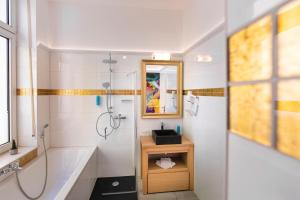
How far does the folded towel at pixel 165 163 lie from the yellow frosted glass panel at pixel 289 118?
6.00ft

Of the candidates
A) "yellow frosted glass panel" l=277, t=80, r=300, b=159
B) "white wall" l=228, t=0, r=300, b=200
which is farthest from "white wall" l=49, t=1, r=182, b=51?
"yellow frosted glass panel" l=277, t=80, r=300, b=159

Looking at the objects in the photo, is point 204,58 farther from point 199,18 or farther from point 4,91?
point 4,91

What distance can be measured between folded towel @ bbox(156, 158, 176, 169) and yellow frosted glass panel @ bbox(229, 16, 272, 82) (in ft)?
5.62

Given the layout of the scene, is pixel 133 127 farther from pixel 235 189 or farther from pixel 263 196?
pixel 263 196

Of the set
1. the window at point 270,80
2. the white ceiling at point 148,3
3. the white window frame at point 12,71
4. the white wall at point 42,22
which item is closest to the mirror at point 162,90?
the white ceiling at point 148,3

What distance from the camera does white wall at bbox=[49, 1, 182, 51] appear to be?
2613 millimetres

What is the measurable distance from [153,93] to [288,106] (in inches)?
82.8

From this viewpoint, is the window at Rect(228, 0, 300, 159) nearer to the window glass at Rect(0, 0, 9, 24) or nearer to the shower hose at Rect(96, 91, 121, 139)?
the shower hose at Rect(96, 91, 121, 139)

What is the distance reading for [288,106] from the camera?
30.2 inches

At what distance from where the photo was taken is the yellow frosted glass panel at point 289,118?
0.72 m

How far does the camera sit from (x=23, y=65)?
7.25 ft

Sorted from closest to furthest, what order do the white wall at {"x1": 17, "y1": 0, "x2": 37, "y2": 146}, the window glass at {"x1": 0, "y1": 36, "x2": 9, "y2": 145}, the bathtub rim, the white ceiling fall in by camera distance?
the bathtub rim
the window glass at {"x1": 0, "y1": 36, "x2": 9, "y2": 145}
the white wall at {"x1": 17, "y1": 0, "x2": 37, "y2": 146}
the white ceiling

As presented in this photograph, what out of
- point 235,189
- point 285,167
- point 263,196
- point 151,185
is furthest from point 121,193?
point 285,167

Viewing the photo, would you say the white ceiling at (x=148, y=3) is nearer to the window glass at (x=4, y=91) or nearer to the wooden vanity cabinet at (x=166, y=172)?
the window glass at (x=4, y=91)
